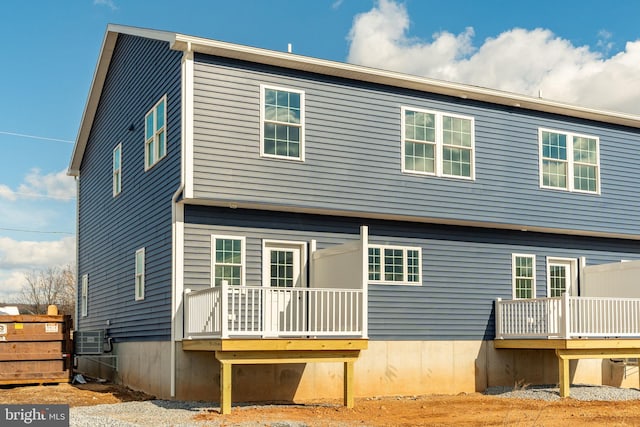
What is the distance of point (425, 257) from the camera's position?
19.8 metres

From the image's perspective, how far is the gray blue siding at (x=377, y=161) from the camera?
1745 centimetres

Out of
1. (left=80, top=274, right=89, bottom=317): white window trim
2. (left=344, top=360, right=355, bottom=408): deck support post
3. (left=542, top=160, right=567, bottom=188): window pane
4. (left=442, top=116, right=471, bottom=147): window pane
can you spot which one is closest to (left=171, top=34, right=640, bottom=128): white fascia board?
(left=442, top=116, right=471, bottom=147): window pane

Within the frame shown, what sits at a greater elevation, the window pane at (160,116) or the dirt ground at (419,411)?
the window pane at (160,116)

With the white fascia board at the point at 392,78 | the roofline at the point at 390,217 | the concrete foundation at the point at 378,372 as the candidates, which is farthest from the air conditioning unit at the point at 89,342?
the white fascia board at the point at 392,78

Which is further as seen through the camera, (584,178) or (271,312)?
(584,178)

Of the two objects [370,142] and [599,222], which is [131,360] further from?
[599,222]

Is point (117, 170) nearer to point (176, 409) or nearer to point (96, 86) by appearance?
point (96, 86)

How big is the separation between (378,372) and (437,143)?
556 cm

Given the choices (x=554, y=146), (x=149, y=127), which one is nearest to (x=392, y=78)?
(x=554, y=146)

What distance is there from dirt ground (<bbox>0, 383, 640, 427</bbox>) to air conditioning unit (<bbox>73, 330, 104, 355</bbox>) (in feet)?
7.98

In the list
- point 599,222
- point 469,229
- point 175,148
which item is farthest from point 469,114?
point 175,148

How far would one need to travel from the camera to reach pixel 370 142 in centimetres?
1912

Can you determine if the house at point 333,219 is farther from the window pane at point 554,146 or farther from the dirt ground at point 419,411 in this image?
the dirt ground at point 419,411

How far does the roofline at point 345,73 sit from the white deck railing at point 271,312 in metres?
4.96
